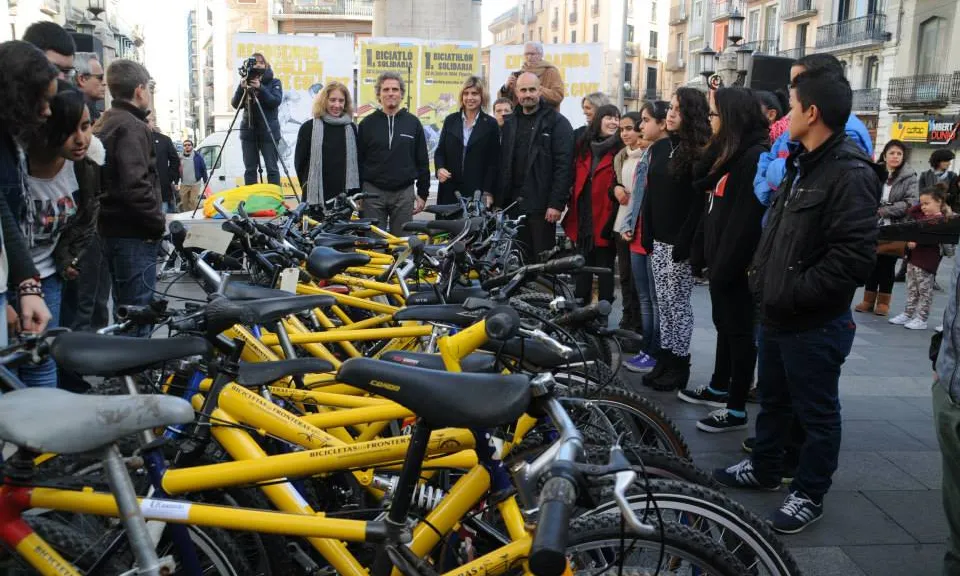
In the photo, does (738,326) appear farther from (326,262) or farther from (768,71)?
(768,71)

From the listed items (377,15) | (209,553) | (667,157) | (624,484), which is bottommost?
(209,553)

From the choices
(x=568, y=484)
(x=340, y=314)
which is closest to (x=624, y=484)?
(x=568, y=484)

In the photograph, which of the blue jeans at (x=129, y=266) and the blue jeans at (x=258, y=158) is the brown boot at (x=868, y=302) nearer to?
the blue jeans at (x=258, y=158)

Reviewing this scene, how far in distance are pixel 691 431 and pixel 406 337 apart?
2097 mm

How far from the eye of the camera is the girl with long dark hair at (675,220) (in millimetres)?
5219

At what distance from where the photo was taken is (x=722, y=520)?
2.00m

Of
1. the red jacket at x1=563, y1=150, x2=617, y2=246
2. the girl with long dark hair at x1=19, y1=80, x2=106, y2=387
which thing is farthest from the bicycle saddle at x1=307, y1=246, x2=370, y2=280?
the red jacket at x1=563, y1=150, x2=617, y2=246

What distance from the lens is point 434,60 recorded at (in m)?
13.0

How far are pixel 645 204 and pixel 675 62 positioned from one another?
58265 mm

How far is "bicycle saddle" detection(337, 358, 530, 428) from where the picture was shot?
1.75 m

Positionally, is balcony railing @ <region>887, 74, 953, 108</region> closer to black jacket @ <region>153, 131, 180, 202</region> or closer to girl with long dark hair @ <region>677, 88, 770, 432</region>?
black jacket @ <region>153, 131, 180, 202</region>

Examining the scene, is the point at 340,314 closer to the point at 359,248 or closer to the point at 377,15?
the point at 359,248

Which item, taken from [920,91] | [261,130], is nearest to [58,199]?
[261,130]

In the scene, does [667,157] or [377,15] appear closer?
[667,157]
